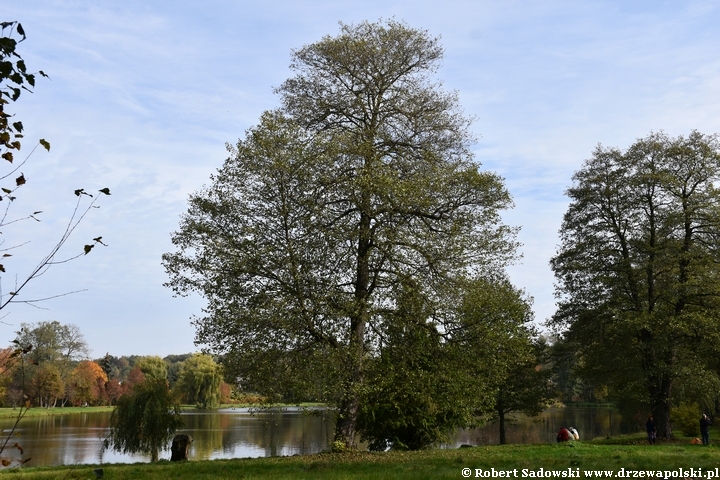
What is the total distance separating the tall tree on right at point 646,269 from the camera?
2817 centimetres

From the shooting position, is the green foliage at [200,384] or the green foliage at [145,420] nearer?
the green foliage at [145,420]

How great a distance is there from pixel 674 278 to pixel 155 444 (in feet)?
85.8

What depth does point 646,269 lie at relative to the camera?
29562 millimetres

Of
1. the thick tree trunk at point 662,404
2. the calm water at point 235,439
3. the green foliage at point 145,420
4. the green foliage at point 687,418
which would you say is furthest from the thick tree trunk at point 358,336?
the green foliage at point 687,418

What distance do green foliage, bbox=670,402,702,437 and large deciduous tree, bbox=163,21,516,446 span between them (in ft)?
78.8

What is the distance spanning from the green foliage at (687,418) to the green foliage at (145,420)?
93.4 feet

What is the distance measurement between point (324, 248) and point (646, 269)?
18.8 m

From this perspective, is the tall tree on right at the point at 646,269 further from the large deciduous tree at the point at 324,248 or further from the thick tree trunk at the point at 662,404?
the large deciduous tree at the point at 324,248

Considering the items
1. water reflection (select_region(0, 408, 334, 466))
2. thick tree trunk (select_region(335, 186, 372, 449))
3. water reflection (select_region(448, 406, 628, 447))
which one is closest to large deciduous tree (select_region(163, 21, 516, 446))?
thick tree trunk (select_region(335, 186, 372, 449))

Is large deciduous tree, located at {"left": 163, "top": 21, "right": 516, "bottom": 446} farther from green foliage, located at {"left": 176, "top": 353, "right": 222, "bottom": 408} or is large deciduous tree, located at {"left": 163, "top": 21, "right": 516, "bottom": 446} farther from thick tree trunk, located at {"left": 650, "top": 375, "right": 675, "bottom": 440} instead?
green foliage, located at {"left": 176, "top": 353, "right": 222, "bottom": 408}

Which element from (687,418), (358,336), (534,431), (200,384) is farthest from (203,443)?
(687,418)

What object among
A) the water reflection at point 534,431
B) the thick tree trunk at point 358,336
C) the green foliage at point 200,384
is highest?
the thick tree trunk at point 358,336

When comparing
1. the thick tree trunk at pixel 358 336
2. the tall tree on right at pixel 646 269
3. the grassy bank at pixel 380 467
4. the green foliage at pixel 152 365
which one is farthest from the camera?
the green foliage at pixel 152 365

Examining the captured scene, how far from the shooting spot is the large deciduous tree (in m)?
17.5
